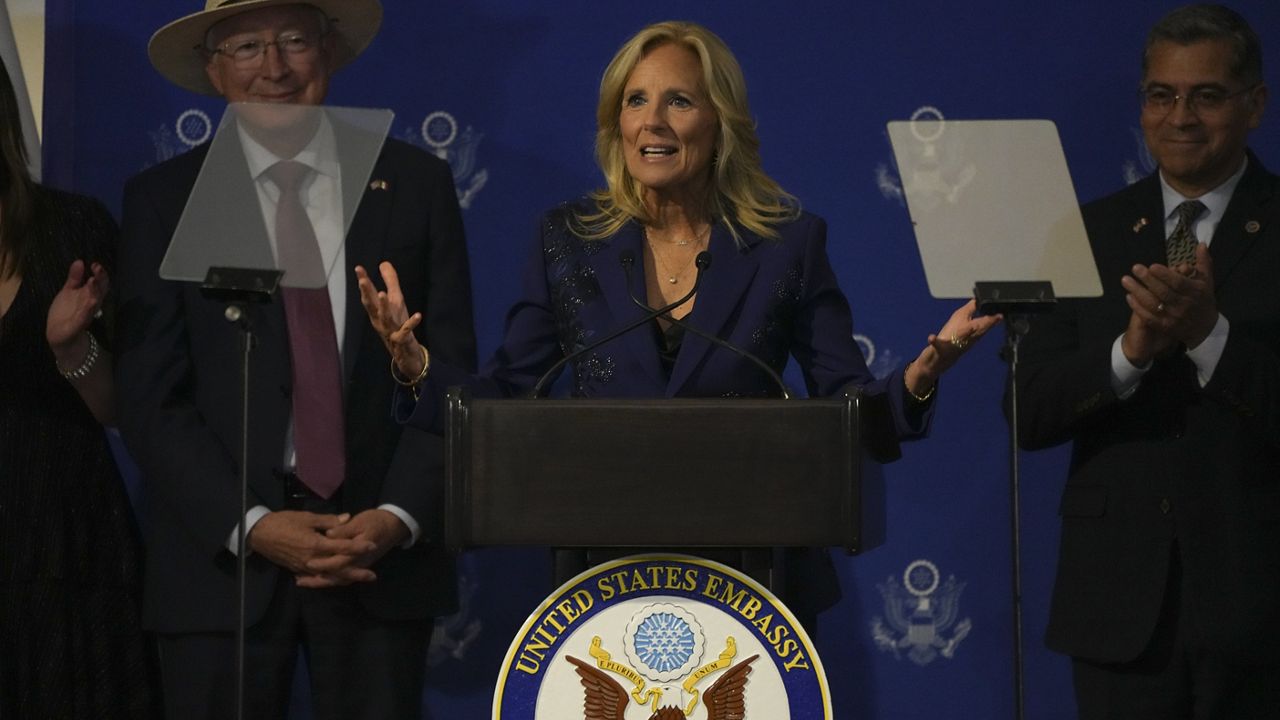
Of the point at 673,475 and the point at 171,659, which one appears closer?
the point at 673,475

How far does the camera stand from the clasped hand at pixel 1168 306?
250 centimetres

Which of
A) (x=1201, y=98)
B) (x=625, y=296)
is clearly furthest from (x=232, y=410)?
(x=1201, y=98)

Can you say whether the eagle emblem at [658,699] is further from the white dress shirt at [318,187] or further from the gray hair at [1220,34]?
the gray hair at [1220,34]

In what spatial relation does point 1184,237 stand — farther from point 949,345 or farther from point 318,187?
point 318,187

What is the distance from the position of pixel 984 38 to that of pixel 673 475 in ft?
6.35

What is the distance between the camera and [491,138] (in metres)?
3.63

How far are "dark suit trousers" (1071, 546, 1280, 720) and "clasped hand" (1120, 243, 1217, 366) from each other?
14.8 inches

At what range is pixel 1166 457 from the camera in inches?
108

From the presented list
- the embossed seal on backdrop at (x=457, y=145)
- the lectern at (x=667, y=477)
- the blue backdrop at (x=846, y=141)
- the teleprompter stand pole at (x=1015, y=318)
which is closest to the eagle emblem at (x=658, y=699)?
the lectern at (x=667, y=477)

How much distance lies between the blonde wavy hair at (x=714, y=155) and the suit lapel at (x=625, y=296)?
0.04 metres

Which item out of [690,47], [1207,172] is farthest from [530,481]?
[1207,172]

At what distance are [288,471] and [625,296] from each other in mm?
776

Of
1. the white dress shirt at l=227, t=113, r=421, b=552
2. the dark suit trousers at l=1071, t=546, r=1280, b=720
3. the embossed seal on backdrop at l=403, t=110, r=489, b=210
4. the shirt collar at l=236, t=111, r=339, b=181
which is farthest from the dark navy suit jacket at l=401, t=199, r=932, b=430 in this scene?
the embossed seal on backdrop at l=403, t=110, r=489, b=210

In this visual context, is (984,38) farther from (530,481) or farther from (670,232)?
(530,481)
